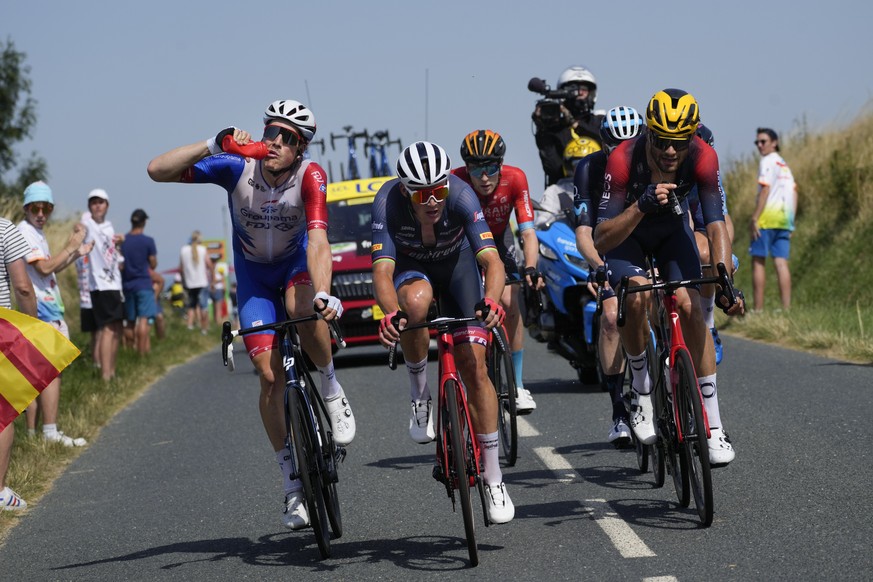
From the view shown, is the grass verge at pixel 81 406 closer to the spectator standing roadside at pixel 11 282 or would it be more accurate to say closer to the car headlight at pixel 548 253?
the spectator standing roadside at pixel 11 282

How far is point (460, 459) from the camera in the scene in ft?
20.9

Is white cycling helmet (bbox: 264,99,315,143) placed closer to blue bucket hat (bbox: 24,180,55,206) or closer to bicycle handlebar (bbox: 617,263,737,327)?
bicycle handlebar (bbox: 617,263,737,327)

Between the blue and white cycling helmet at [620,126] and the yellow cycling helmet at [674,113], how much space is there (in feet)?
6.01

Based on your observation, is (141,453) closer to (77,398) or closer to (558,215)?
(77,398)

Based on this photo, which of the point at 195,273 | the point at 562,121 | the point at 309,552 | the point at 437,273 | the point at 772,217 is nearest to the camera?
the point at 309,552

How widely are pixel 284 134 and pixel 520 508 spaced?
7.72 ft

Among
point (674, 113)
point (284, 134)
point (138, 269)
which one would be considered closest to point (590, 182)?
point (674, 113)

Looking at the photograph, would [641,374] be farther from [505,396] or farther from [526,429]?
[526,429]

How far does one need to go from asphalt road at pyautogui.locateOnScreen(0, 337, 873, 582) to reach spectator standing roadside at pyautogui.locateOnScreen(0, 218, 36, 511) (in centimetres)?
19

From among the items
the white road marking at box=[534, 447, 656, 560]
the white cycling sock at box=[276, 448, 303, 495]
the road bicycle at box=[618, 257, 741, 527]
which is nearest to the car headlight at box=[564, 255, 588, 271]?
the white road marking at box=[534, 447, 656, 560]

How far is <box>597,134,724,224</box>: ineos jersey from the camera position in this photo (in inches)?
286

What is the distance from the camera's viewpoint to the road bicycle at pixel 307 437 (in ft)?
A: 21.9

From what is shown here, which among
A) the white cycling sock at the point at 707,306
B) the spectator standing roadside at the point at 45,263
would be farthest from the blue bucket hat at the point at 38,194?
the white cycling sock at the point at 707,306

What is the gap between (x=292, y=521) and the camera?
274 inches
